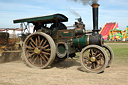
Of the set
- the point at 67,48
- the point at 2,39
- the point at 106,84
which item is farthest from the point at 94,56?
the point at 2,39

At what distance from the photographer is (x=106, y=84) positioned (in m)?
3.50

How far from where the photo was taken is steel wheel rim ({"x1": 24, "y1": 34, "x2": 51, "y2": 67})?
212 inches

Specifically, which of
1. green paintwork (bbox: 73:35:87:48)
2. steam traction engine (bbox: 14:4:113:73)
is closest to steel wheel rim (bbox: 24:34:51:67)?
steam traction engine (bbox: 14:4:113:73)

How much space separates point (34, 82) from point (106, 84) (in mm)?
1760

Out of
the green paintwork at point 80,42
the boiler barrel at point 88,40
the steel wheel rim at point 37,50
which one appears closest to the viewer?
the boiler barrel at point 88,40

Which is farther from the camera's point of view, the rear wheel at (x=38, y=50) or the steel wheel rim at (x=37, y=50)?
the steel wheel rim at (x=37, y=50)

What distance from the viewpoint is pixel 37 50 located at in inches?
212

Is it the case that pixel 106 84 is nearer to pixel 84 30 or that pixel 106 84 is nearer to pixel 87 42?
pixel 87 42

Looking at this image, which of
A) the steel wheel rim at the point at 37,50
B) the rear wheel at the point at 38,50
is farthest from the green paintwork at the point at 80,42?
the steel wheel rim at the point at 37,50

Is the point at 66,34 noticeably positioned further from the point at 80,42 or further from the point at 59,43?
the point at 80,42

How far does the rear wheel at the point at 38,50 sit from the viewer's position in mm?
5234

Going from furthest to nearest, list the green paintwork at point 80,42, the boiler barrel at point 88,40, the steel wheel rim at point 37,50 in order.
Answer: the steel wheel rim at point 37,50 → the green paintwork at point 80,42 → the boiler barrel at point 88,40

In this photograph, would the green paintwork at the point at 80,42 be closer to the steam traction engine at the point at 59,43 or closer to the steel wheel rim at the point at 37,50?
the steam traction engine at the point at 59,43

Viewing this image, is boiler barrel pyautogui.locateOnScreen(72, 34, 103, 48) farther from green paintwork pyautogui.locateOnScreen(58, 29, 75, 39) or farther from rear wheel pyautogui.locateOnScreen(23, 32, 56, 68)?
rear wheel pyautogui.locateOnScreen(23, 32, 56, 68)
